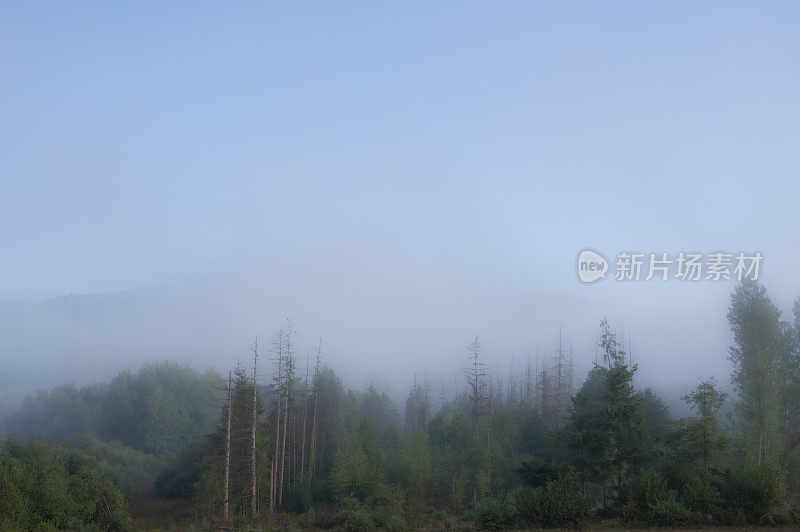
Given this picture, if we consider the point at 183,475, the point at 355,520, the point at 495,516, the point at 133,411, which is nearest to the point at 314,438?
the point at 183,475

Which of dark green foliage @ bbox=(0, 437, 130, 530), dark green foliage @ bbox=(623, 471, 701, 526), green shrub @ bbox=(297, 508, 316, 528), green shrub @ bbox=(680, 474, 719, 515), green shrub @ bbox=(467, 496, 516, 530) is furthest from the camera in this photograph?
green shrub @ bbox=(297, 508, 316, 528)

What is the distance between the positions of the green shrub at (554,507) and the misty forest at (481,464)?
0.07 metres

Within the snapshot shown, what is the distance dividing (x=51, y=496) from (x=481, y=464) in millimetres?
32590

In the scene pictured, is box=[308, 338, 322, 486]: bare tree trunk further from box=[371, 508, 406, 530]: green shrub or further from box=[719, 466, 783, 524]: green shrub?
box=[719, 466, 783, 524]: green shrub

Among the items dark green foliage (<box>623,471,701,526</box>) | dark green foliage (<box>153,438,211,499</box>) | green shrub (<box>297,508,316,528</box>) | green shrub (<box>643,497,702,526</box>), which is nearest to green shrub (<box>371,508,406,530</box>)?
green shrub (<box>297,508,316,528</box>)

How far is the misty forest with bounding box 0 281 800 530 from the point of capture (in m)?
22.5

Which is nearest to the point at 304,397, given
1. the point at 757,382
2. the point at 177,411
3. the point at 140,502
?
the point at 140,502

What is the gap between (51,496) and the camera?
25406 millimetres

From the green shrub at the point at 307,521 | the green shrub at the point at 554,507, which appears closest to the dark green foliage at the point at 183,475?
the green shrub at the point at 307,521

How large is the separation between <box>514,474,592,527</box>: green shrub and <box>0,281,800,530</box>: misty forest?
7 centimetres

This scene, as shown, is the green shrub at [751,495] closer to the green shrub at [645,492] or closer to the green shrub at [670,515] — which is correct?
the green shrub at [670,515]

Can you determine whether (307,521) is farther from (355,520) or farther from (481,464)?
(481,464)

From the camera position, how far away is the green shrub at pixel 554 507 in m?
21.8

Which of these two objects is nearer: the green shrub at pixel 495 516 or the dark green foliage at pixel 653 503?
the dark green foliage at pixel 653 503
